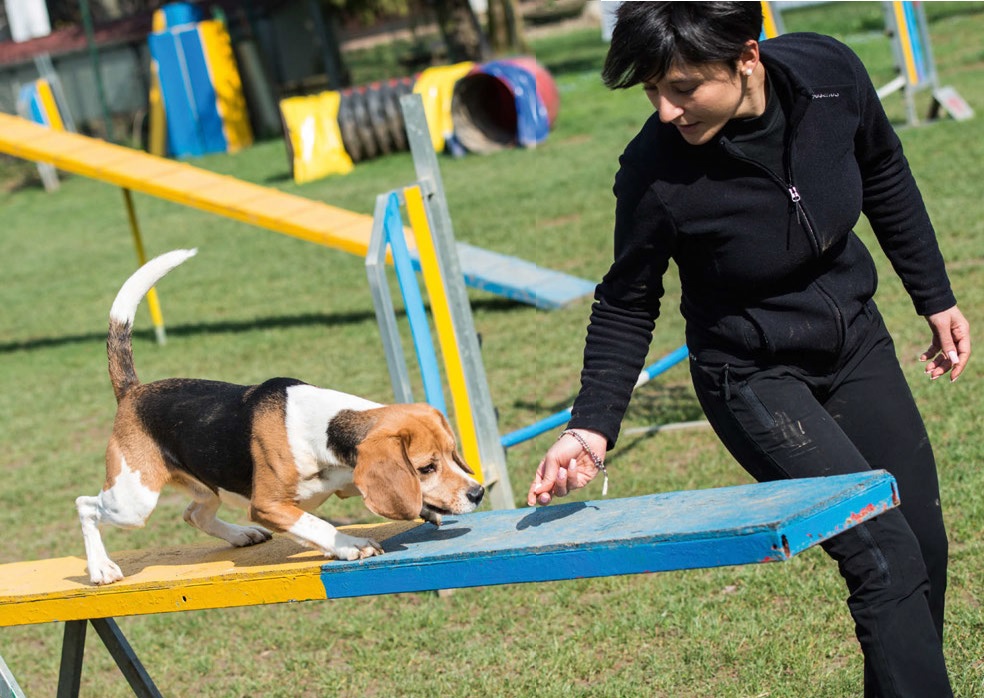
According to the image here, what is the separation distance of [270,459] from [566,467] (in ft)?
3.76

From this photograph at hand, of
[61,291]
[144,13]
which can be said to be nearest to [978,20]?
[61,291]

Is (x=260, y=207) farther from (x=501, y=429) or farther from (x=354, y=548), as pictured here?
(x=354, y=548)

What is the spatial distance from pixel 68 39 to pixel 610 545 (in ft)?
107

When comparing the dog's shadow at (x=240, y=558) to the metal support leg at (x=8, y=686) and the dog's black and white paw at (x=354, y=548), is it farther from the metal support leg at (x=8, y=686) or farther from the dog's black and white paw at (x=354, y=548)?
the metal support leg at (x=8, y=686)

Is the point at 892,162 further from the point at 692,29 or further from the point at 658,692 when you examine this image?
the point at 658,692

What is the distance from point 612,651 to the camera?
4.70 metres

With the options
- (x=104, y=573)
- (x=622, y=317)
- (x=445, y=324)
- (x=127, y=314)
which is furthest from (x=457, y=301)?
(x=622, y=317)

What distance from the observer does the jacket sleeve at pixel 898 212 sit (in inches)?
124

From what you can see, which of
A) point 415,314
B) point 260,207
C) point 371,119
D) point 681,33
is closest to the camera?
point 681,33

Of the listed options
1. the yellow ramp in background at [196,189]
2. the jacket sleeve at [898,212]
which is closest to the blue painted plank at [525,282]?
the yellow ramp in background at [196,189]

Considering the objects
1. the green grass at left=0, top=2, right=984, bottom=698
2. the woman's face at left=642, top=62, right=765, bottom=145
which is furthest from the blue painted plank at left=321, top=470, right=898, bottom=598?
the green grass at left=0, top=2, right=984, bottom=698

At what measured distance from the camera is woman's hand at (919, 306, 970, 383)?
3.33 metres

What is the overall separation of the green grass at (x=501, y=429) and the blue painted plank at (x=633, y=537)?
1344mm

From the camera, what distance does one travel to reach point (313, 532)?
3.69 meters
